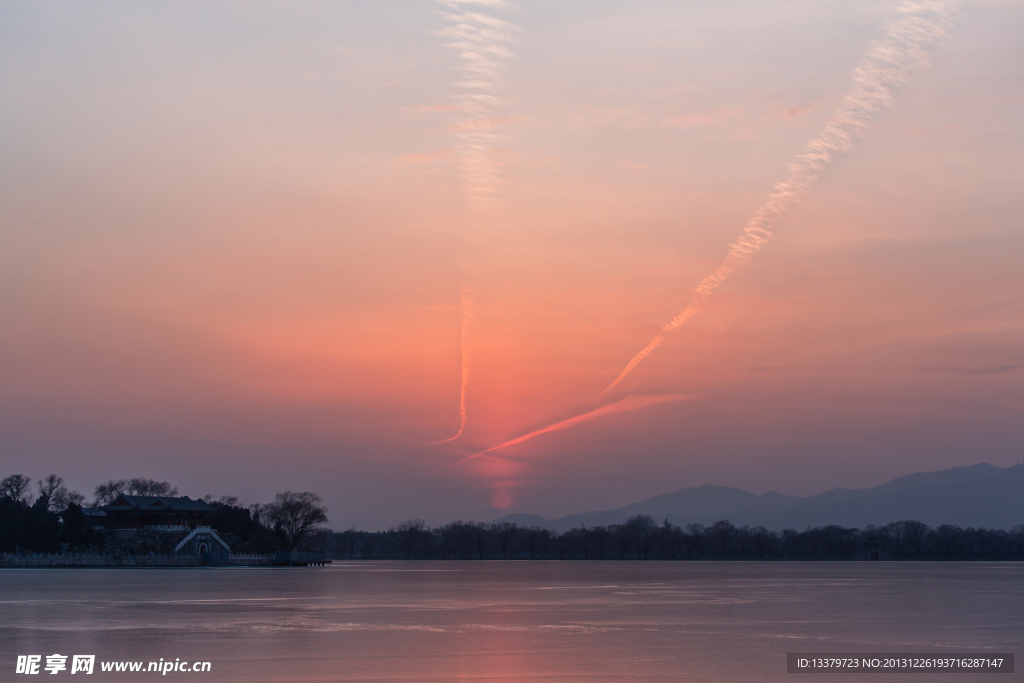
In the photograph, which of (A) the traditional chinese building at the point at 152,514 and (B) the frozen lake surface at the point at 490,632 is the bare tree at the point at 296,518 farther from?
(B) the frozen lake surface at the point at 490,632

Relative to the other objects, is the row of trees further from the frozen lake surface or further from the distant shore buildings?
the frozen lake surface

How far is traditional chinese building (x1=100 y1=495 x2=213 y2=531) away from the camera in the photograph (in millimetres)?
119750

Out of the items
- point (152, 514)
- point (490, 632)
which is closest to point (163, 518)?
point (152, 514)

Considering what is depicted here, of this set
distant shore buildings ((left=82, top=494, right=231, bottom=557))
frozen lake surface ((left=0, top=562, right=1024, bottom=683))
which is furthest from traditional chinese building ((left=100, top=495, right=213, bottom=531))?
frozen lake surface ((left=0, top=562, right=1024, bottom=683))

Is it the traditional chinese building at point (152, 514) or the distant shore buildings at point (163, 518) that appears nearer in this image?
the distant shore buildings at point (163, 518)

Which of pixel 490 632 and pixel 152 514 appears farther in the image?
pixel 152 514

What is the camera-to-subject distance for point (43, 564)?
101375 millimetres

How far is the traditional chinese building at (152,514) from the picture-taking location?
119750 mm

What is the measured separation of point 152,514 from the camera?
395 ft

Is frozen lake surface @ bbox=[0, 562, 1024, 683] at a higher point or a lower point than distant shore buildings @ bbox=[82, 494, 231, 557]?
lower

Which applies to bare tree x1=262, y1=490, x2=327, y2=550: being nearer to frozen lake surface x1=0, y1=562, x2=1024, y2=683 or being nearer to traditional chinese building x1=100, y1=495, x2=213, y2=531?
traditional chinese building x1=100, y1=495, x2=213, y2=531

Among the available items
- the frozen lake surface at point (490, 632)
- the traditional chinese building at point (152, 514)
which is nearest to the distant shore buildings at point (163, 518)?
the traditional chinese building at point (152, 514)

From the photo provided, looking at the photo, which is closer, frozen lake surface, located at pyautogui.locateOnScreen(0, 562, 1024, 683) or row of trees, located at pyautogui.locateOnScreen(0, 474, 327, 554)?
frozen lake surface, located at pyautogui.locateOnScreen(0, 562, 1024, 683)

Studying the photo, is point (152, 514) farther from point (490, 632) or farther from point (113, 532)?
point (490, 632)
